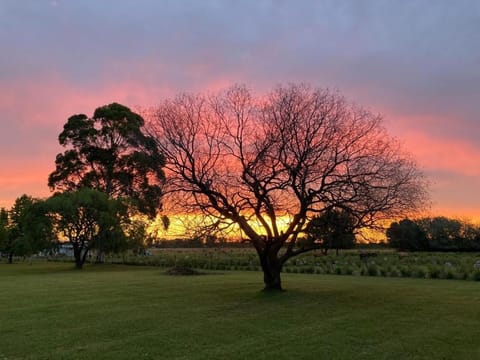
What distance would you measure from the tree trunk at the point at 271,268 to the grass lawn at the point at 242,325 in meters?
1.05

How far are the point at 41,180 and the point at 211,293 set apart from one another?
3094 cm

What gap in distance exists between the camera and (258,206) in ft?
51.3

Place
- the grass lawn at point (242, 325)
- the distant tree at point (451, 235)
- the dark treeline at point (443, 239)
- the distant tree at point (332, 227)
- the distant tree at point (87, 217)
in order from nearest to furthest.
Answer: the grass lawn at point (242, 325), the distant tree at point (332, 227), the distant tree at point (87, 217), the dark treeline at point (443, 239), the distant tree at point (451, 235)

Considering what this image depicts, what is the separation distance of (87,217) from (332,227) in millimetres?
25776

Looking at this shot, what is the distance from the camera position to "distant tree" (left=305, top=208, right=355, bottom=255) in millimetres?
14742

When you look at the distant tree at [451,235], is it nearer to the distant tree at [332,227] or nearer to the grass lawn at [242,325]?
the distant tree at [332,227]

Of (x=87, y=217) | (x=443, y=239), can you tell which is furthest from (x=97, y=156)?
(x=443, y=239)

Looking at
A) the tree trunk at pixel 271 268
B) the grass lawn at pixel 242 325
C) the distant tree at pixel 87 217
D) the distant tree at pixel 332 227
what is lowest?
the grass lawn at pixel 242 325

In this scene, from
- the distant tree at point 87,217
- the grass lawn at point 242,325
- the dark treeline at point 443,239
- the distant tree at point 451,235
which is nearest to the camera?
the grass lawn at point 242,325

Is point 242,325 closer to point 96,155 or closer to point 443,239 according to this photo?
point 96,155

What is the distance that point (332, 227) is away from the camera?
49.5ft

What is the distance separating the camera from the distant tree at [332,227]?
48.4 feet

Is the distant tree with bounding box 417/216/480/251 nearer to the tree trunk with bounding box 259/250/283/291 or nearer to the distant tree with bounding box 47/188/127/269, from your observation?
the distant tree with bounding box 47/188/127/269

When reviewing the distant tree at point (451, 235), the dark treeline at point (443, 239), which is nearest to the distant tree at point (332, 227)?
the dark treeline at point (443, 239)
